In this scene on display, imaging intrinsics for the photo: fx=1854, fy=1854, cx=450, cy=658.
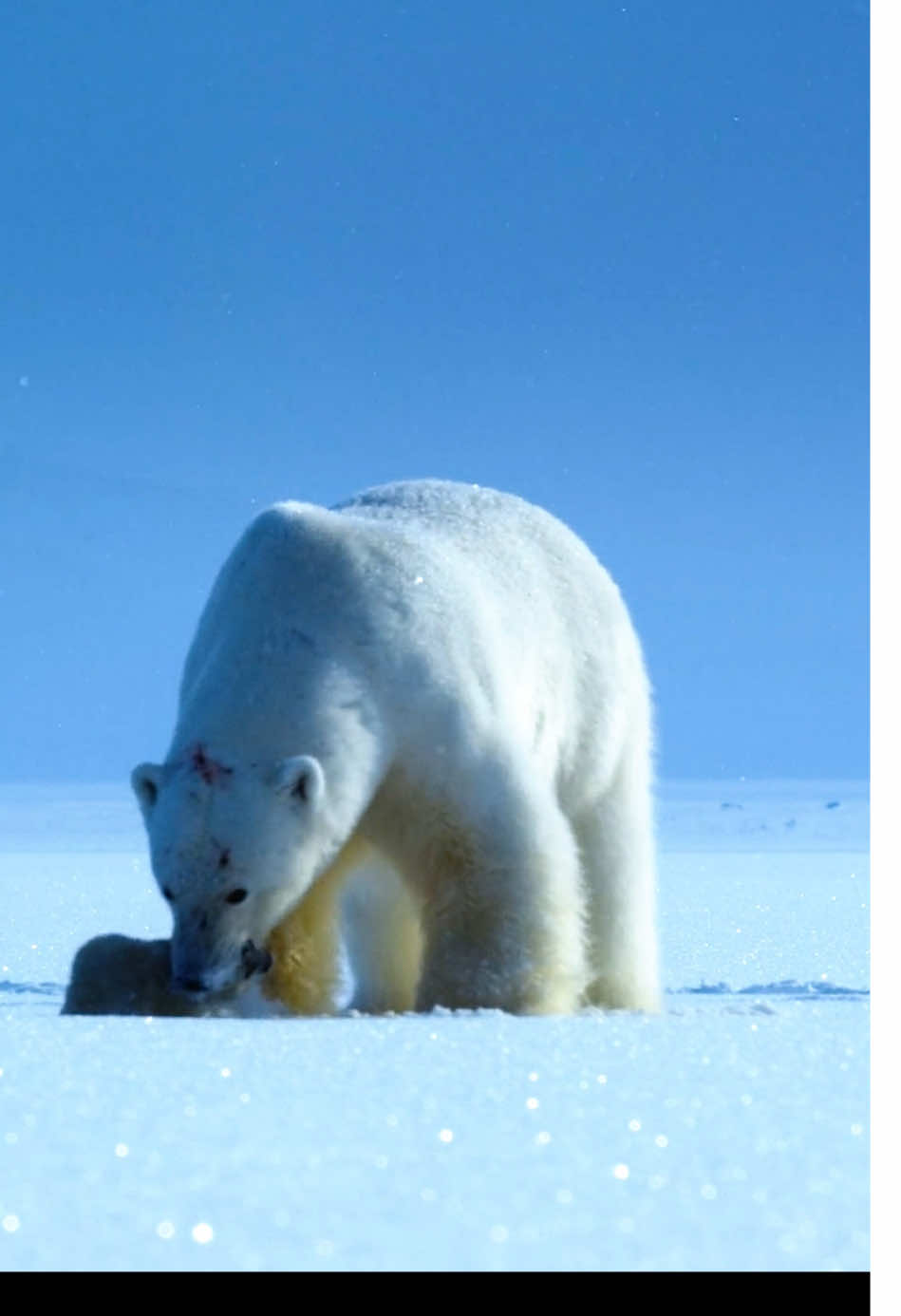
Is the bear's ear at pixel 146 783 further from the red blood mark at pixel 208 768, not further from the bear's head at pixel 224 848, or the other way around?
the red blood mark at pixel 208 768

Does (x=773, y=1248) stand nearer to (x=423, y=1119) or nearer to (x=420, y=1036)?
(x=423, y=1119)

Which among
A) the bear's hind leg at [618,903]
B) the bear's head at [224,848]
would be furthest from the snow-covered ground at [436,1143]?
the bear's hind leg at [618,903]

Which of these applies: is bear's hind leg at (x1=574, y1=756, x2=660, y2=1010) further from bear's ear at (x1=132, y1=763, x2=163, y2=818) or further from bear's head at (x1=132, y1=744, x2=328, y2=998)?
bear's ear at (x1=132, y1=763, x2=163, y2=818)

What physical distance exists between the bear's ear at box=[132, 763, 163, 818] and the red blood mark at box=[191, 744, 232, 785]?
4.3 inches

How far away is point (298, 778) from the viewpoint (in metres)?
4.42

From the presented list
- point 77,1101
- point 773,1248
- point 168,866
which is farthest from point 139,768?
point 773,1248

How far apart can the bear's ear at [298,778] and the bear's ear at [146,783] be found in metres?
0.31

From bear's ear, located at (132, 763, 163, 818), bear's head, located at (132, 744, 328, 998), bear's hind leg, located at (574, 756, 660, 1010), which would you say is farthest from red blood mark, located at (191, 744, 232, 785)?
bear's hind leg, located at (574, 756, 660, 1010)

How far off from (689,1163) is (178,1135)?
679 mm

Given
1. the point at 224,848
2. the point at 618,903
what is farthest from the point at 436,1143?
the point at 618,903

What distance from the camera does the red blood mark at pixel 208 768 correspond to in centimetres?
440
